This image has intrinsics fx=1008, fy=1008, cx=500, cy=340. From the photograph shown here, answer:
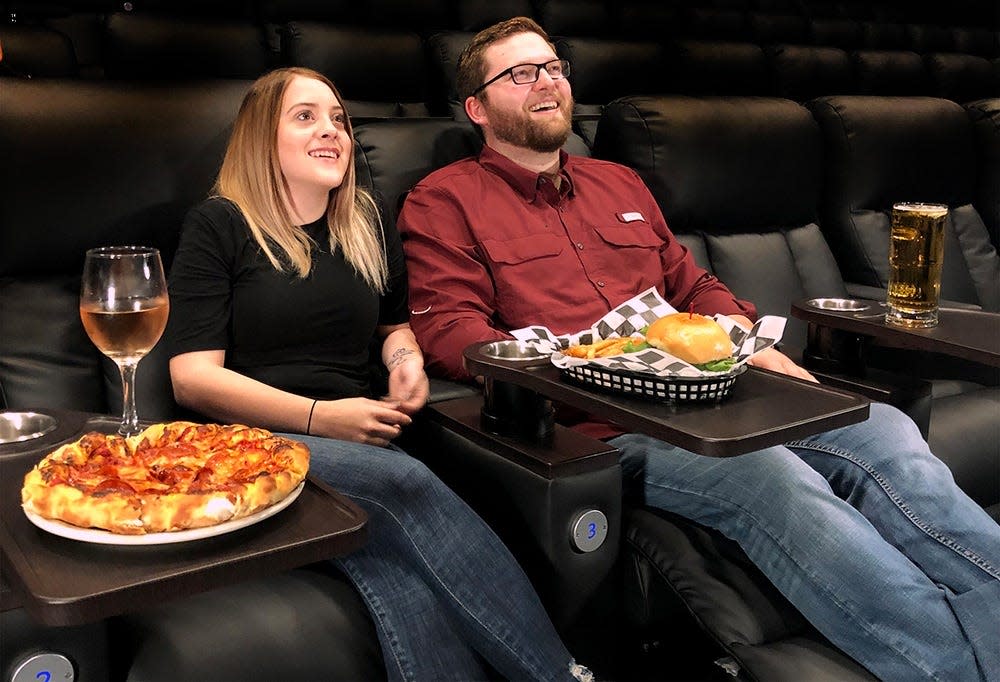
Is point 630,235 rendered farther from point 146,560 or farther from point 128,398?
point 146,560

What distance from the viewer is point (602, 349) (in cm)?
141

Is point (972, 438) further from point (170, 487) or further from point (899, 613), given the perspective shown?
point (170, 487)

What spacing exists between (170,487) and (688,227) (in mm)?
1663

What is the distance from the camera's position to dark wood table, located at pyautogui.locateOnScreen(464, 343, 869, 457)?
3.90 ft

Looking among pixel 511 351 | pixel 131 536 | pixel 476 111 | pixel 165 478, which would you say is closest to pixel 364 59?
pixel 476 111

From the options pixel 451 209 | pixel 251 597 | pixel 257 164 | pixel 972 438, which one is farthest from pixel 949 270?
pixel 251 597

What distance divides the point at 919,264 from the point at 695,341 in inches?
24.5

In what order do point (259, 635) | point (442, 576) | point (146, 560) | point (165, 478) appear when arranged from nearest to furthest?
point (146, 560)
point (165, 478)
point (259, 635)
point (442, 576)

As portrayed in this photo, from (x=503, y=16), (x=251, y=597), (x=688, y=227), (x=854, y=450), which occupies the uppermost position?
(x=503, y=16)

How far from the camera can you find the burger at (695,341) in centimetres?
134

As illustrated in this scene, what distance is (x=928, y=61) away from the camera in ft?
14.1

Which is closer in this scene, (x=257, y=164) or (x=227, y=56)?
(x=257, y=164)

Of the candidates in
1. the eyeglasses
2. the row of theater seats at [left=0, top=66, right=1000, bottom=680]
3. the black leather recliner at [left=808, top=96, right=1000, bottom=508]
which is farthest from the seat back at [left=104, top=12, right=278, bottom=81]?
the black leather recliner at [left=808, top=96, right=1000, bottom=508]

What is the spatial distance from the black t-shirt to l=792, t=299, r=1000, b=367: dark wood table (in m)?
0.83
